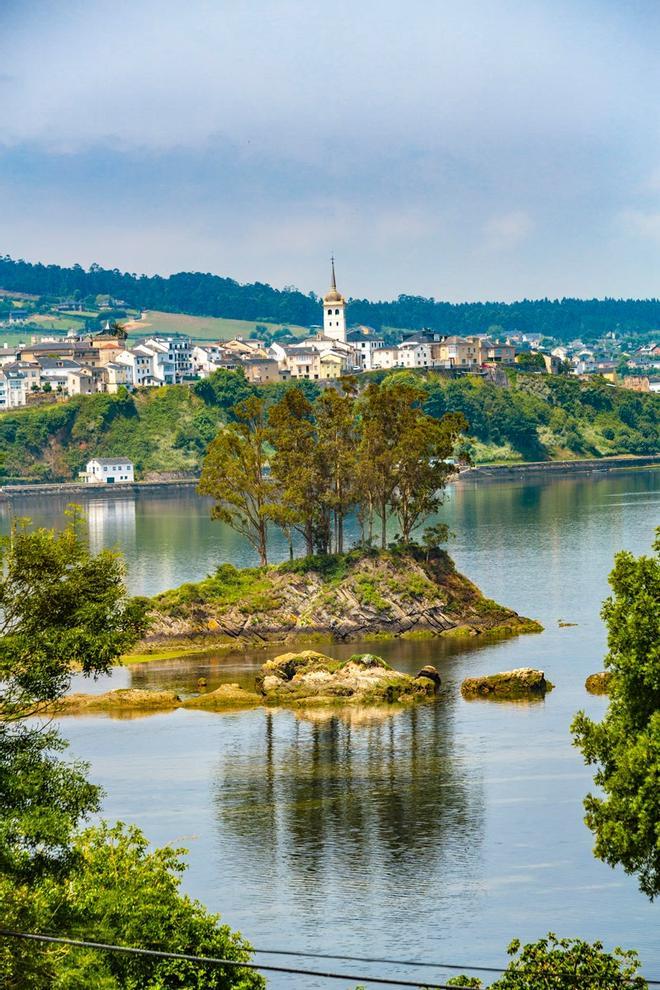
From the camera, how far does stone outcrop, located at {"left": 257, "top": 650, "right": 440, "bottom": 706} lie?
51031 mm

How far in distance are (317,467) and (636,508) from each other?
5902 cm

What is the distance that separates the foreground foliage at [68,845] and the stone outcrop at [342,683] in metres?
21.9

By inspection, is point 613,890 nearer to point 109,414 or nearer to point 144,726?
point 144,726

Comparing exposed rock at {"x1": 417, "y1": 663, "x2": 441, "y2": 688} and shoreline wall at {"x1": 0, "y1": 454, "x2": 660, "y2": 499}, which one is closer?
exposed rock at {"x1": 417, "y1": 663, "x2": 441, "y2": 688}

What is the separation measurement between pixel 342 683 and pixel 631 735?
25.6 m

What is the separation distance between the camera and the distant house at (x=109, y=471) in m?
181

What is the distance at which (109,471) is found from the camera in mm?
181625

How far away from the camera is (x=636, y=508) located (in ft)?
407

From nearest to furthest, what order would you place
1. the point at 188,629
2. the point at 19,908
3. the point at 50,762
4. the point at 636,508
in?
the point at 19,908, the point at 50,762, the point at 188,629, the point at 636,508

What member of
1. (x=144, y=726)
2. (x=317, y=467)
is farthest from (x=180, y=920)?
(x=317, y=467)

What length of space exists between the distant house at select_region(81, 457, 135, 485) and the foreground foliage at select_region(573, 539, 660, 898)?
15516 cm

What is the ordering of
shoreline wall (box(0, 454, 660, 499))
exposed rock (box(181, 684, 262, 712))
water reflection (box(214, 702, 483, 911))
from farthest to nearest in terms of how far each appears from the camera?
shoreline wall (box(0, 454, 660, 499)), exposed rock (box(181, 684, 262, 712)), water reflection (box(214, 702, 483, 911))

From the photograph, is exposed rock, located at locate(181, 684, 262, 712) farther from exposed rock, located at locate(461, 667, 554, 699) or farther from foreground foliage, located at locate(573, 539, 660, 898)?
foreground foliage, located at locate(573, 539, 660, 898)

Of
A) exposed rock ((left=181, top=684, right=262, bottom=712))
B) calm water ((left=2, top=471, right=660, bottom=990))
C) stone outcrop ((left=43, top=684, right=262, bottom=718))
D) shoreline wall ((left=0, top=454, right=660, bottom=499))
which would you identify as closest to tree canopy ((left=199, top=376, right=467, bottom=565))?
calm water ((left=2, top=471, right=660, bottom=990))
